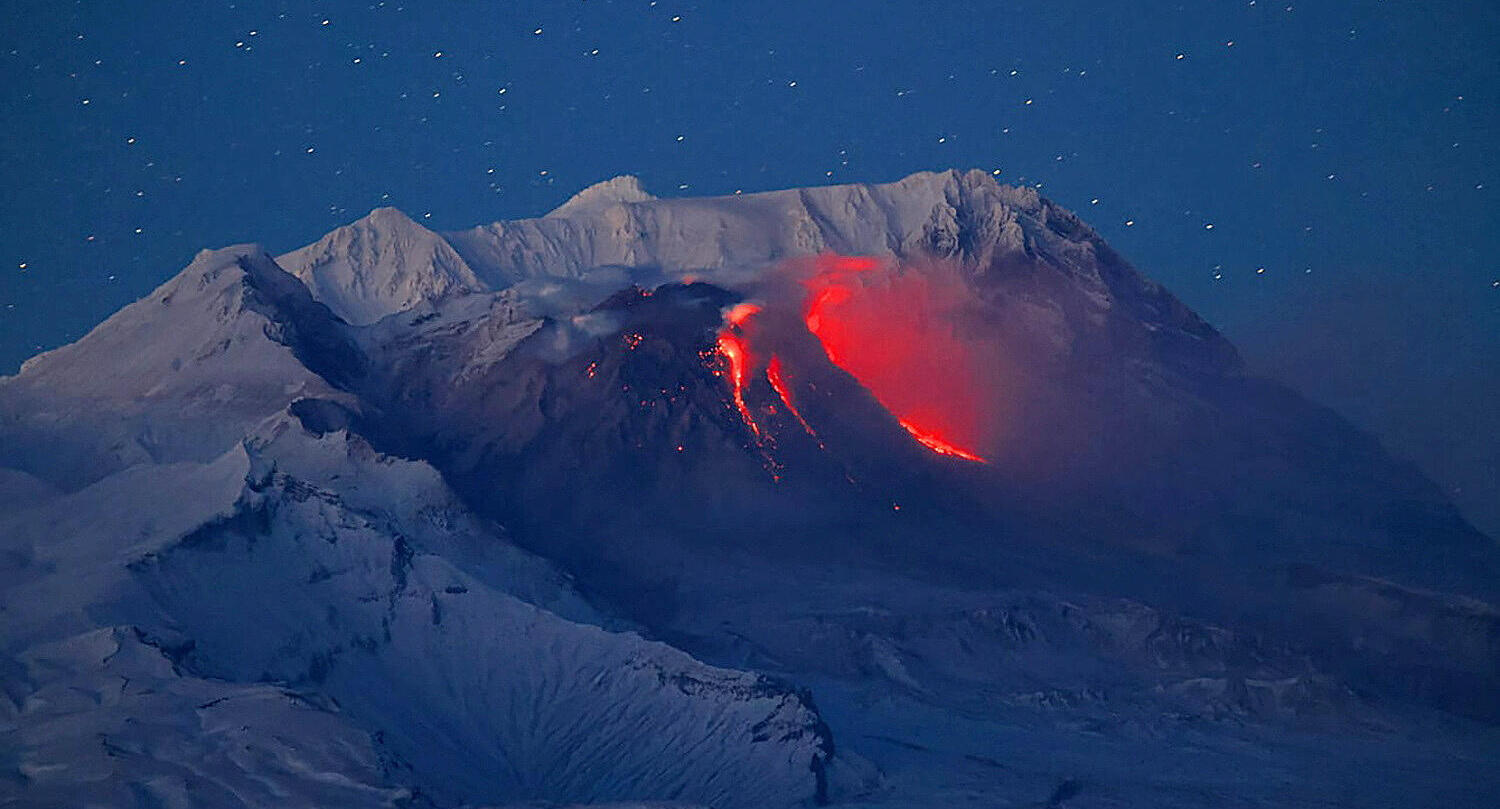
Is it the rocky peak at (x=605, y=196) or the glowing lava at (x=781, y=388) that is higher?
the rocky peak at (x=605, y=196)

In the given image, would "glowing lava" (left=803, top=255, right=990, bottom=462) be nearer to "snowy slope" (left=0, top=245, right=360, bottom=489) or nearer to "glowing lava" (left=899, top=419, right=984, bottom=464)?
"glowing lava" (left=899, top=419, right=984, bottom=464)

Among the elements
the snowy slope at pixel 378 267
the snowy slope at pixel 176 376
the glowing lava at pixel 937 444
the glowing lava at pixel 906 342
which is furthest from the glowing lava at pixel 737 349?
the snowy slope at pixel 176 376

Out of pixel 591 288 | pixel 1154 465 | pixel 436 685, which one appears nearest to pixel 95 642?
pixel 436 685

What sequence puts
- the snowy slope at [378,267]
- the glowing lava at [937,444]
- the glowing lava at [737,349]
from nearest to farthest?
the glowing lava at [937,444] → the glowing lava at [737,349] → the snowy slope at [378,267]

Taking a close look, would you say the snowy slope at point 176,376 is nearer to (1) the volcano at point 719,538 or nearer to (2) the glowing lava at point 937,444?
(1) the volcano at point 719,538

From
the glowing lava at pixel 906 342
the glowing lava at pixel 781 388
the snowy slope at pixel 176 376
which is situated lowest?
the snowy slope at pixel 176 376

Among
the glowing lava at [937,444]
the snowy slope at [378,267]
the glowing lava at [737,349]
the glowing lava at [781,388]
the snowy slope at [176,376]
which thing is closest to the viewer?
the snowy slope at [176,376]

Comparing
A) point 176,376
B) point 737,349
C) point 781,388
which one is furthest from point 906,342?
point 176,376

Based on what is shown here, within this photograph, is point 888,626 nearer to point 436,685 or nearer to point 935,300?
point 436,685
